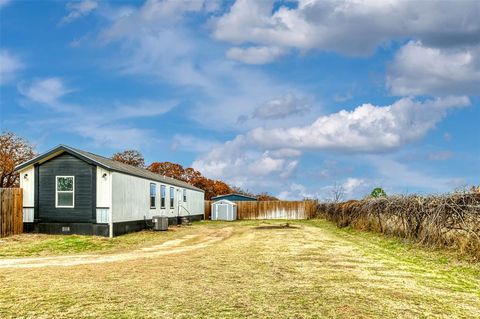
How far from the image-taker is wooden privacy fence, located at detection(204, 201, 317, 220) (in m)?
49.8

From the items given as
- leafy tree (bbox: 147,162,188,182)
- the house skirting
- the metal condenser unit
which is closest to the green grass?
the house skirting

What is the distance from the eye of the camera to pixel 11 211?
2208 cm

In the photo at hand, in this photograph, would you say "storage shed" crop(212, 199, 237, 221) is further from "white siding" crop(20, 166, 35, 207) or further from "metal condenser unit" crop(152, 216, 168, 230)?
"white siding" crop(20, 166, 35, 207)

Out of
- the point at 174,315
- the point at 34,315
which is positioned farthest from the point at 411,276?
the point at 34,315

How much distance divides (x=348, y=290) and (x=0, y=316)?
5.90 meters

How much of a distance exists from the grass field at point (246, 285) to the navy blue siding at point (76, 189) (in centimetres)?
683

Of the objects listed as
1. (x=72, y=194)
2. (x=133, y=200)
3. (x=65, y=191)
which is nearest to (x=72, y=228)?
(x=72, y=194)

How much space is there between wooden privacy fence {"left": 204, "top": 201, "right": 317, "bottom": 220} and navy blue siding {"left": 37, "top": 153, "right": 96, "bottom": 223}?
2757 cm

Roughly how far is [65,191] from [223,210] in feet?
86.7

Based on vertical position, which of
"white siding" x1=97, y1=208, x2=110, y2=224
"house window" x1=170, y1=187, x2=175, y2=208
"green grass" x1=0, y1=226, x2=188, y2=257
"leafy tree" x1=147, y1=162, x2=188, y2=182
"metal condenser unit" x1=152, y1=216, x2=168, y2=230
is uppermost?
"leafy tree" x1=147, y1=162, x2=188, y2=182

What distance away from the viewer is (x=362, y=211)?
26281 mm

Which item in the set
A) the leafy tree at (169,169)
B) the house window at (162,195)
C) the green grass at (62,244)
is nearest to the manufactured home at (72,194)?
the green grass at (62,244)

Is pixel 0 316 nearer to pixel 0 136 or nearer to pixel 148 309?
pixel 148 309

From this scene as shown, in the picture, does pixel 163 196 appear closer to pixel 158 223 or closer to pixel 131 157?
pixel 158 223
